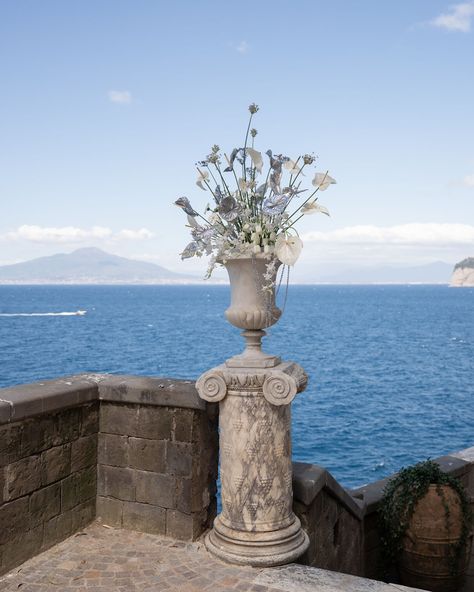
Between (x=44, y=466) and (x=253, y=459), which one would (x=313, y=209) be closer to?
(x=253, y=459)

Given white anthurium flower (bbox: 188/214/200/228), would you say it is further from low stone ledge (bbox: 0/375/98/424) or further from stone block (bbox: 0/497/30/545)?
stone block (bbox: 0/497/30/545)

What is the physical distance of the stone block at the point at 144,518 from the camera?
532 centimetres

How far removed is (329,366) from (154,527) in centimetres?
4073

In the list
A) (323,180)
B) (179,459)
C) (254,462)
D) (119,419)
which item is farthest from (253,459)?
(323,180)

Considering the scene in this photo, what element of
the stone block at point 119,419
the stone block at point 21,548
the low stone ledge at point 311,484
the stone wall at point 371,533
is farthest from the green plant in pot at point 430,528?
the stone block at point 21,548

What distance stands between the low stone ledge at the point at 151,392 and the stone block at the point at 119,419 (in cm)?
7

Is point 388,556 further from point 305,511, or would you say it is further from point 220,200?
point 220,200

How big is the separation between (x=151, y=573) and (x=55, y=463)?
1.12 m

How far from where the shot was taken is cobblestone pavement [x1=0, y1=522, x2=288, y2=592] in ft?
14.5

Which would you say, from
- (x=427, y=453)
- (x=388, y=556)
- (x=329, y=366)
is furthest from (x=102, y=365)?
(x=388, y=556)

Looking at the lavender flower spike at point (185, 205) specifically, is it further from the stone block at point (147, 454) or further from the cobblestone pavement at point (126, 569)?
the cobblestone pavement at point (126, 569)

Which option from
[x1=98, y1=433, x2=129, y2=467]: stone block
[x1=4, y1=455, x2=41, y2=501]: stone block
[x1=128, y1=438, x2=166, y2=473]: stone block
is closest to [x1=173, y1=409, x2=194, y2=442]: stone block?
[x1=128, y1=438, x2=166, y2=473]: stone block

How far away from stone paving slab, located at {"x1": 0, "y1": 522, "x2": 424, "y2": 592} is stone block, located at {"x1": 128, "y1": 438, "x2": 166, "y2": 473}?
581 mm

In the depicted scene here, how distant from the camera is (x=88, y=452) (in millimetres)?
5426
